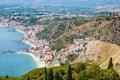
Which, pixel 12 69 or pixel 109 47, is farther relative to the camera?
pixel 12 69

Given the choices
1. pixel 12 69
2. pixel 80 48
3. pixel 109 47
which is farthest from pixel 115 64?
pixel 12 69

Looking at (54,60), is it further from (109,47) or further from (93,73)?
(93,73)

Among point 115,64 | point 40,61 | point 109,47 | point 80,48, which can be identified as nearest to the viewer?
point 115,64

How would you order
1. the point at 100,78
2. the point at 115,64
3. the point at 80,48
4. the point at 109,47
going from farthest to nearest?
the point at 80,48 < the point at 109,47 < the point at 115,64 < the point at 100,78

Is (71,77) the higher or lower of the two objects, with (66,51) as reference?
lower

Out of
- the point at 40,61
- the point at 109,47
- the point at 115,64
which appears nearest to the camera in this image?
the point at 115,64

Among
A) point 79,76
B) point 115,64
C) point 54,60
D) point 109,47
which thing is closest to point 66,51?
point 54,60

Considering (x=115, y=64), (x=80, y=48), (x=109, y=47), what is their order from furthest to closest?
(x=80, y=48)
(x=109, y=47)
(x=115, y=64)

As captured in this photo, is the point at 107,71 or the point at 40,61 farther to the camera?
the point at 40,61

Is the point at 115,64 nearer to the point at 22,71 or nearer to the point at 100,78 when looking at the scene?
the point at 100,78
